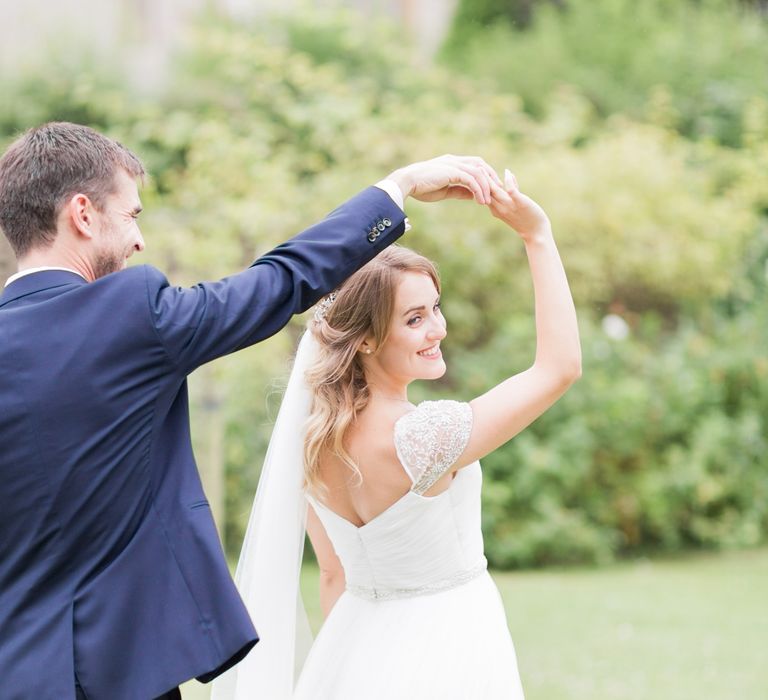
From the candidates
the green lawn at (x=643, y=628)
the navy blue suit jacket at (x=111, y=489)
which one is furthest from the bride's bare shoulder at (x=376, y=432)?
the green lawn at (x=643, y=628)

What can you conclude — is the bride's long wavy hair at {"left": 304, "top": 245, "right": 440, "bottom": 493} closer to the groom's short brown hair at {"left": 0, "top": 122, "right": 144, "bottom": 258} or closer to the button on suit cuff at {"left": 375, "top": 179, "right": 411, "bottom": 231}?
the button on suit cuff at {"left": 375, "top": 179, "right": 411, "bottom": 231}

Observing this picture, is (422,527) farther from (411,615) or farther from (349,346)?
(349,346)

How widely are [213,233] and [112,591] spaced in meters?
6.46

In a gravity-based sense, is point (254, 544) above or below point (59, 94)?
below

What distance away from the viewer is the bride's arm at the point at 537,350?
2.46 meters

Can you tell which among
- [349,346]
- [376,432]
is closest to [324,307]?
[349,346]

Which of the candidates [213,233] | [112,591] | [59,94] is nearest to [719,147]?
[213,233]

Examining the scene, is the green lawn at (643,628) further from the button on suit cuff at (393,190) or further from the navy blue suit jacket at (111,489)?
the button on suit cuff at (393,190)

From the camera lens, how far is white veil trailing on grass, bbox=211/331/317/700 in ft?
8.77

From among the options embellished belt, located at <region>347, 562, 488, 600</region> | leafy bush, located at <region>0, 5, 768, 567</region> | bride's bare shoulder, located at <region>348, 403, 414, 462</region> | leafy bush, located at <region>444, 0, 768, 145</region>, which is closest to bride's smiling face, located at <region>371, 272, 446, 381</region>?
bride's bare shoulder, located at <region>348, 403, 414, 462</region>

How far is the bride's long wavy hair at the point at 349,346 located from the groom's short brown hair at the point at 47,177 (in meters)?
0.80

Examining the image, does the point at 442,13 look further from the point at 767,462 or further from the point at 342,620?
the point at 342,620

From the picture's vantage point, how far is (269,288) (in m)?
2.00

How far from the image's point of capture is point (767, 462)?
8.52 meters
